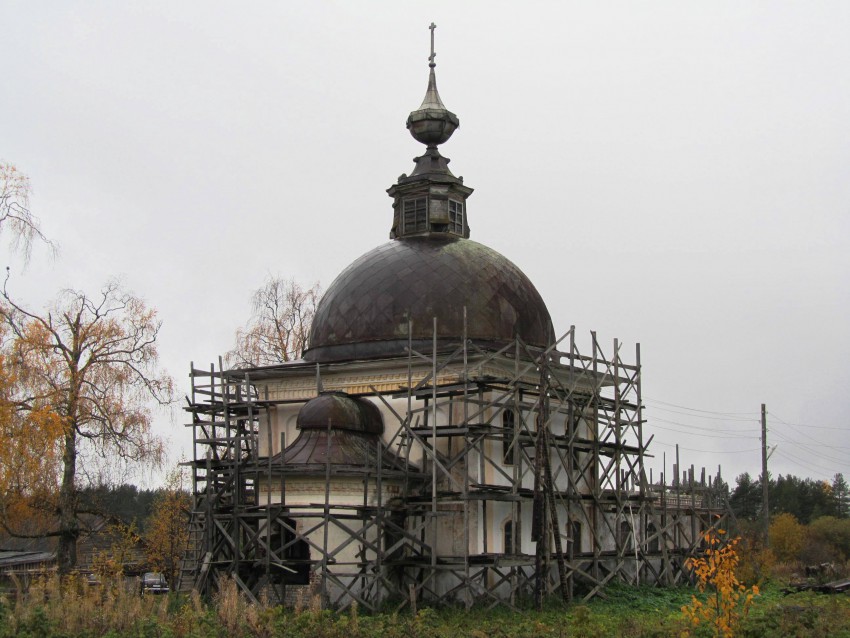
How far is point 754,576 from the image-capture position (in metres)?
26.5

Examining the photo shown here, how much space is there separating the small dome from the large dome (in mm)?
1471

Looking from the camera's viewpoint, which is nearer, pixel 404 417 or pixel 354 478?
pixel 354 478

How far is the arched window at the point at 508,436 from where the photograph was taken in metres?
21.1

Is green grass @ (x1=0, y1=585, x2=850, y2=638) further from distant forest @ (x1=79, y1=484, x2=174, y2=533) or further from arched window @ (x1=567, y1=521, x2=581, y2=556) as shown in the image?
distant forest @ (x1=79, y1=484, x2=174, y2=533)

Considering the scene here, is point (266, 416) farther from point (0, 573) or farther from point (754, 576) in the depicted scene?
point (0, 573)

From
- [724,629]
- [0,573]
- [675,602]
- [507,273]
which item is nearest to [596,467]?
[675,602]

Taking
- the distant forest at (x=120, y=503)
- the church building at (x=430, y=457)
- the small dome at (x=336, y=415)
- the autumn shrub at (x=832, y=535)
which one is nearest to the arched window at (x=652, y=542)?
the church building at (x=430, y=457)

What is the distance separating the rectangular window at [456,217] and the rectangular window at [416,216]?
616 mm

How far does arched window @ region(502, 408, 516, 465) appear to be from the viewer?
69.1ft

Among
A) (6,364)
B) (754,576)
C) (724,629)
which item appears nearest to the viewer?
(724,629)

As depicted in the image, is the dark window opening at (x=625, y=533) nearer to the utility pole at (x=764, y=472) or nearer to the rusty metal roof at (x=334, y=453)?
the rusty metal roof at (x=334, y=453)

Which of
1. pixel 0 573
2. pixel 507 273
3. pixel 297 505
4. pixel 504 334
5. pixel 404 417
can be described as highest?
pixel 507 273

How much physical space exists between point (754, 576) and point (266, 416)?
12081mm

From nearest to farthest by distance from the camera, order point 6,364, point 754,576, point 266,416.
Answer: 1. point 6,364
2. point 266,416
3. point 754,576
